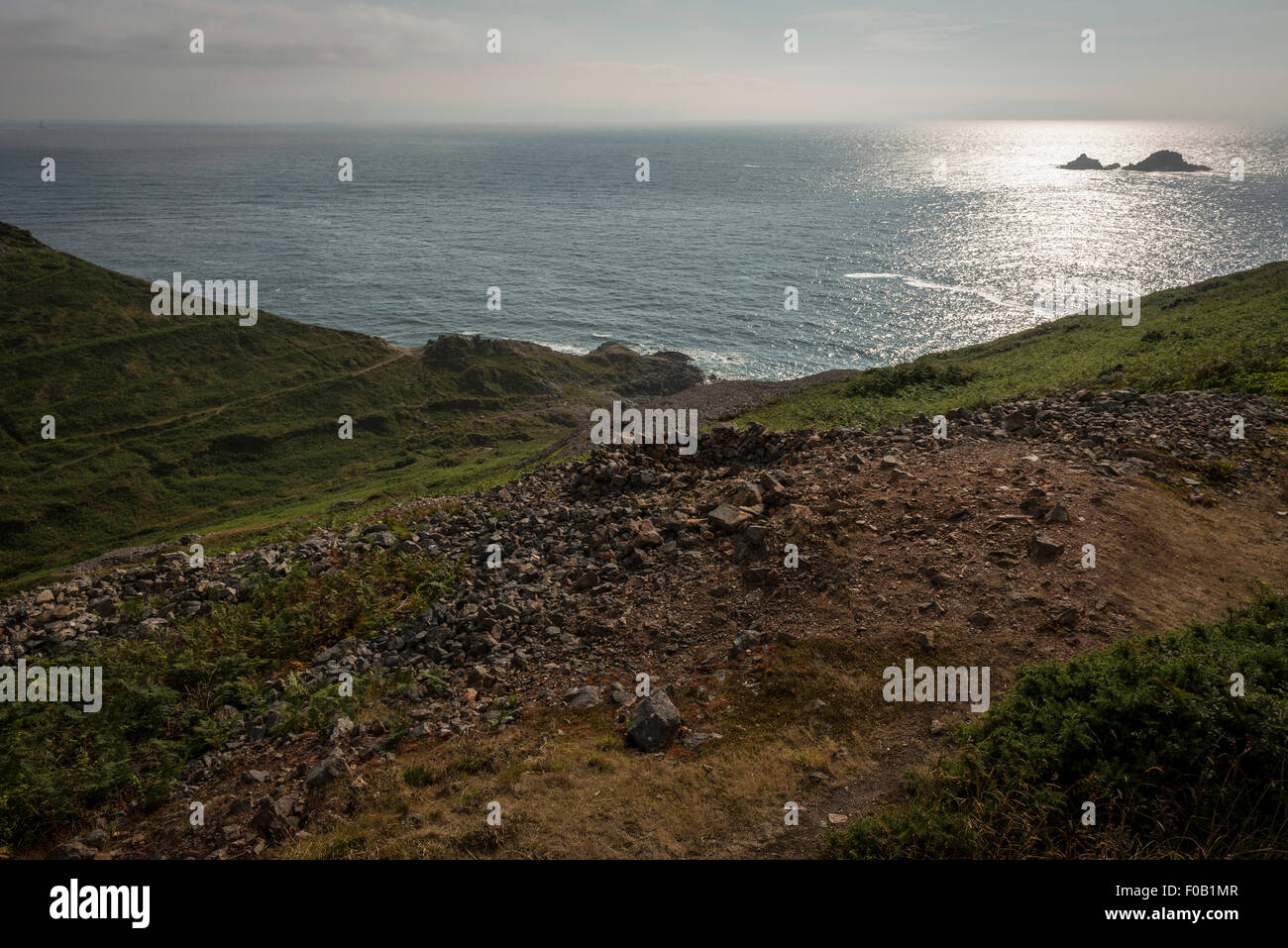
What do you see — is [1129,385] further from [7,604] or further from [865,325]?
[865,325]

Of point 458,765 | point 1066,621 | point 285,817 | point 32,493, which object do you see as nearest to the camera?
point 285,817

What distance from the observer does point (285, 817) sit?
28.3ft

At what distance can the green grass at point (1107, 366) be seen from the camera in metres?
22.3

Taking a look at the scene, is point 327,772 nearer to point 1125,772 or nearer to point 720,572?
point 720,572

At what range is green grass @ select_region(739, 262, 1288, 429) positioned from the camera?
22.3 metres

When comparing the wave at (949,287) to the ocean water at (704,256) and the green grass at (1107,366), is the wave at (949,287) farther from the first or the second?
the green grass at (1107,366)

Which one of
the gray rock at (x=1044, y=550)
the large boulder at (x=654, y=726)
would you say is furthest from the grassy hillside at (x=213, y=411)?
the gray rock at (x=1044, y=550)

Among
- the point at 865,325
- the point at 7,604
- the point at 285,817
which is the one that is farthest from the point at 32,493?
the point at 865,325

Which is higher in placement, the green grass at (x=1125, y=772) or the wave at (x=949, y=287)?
the wave at (x=949, y=287)

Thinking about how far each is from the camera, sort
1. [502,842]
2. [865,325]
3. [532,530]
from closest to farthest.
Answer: [502,842], [532,530], [865,325]

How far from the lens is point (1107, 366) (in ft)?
95.3

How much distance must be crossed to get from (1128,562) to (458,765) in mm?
11582

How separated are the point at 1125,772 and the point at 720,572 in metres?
7.41

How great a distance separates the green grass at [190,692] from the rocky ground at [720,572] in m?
0.50
